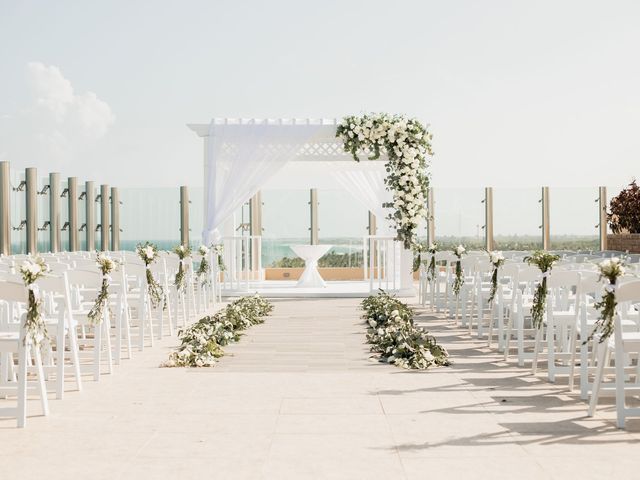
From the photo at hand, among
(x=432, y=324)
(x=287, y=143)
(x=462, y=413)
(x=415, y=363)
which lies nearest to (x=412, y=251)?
(x=287, y=143)

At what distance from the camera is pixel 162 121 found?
22.0 meters

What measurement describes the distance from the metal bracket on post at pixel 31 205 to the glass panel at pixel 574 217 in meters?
10.6

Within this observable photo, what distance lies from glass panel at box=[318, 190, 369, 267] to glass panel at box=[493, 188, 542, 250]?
A: 2.85 meters

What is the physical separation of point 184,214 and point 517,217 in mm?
7201

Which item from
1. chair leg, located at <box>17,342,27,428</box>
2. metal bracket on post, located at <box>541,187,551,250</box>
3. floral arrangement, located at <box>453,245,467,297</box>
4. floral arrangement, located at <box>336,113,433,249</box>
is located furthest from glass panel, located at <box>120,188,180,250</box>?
chair leg, located at <box>17,342,27,428</box>

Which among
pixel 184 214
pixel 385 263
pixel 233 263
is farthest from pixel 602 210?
pixel 184 214

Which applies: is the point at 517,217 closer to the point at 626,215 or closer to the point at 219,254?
the point at 626,215

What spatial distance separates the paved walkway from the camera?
412 centimetres

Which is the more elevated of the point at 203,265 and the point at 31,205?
the point at 31,205

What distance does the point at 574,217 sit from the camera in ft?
62.8

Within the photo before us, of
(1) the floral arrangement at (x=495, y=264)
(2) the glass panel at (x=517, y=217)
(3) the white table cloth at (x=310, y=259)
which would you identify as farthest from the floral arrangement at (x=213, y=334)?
(2) the glass panel at (x=517, y=217)

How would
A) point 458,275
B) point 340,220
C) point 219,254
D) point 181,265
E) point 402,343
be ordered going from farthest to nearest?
1. point 340,220
2. point 219,254
3. point 181,265
4. point 458,275
5. point 402,343

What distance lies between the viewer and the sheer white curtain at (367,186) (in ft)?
53.0

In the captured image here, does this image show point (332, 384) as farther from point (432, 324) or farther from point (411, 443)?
point (432, 324)
